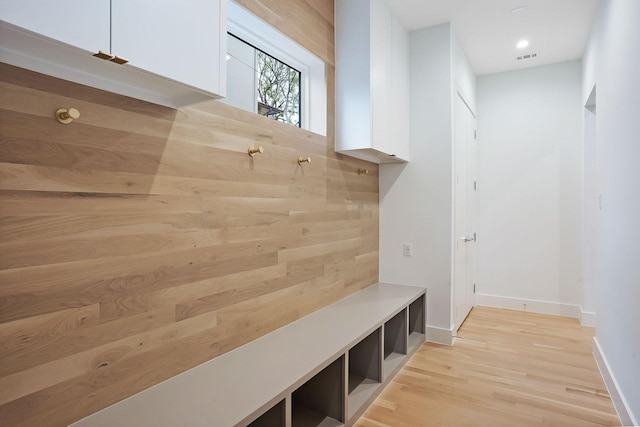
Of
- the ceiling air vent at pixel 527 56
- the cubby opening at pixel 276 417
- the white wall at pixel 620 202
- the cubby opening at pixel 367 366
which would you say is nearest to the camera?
the cubby opening at pixel 276 417

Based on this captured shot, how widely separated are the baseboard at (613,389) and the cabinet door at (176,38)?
7.79ft

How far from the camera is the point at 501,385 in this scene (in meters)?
2.35

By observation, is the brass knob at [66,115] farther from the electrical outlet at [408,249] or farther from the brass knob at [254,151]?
the electrical outlet at [408,249]

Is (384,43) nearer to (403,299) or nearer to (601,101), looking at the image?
(601,101)

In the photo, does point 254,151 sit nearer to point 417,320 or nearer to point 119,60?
point 119,60

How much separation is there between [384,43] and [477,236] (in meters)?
2.58

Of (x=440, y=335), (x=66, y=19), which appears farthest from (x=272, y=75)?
(x=440, y=335)

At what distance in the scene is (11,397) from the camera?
3.38 feet

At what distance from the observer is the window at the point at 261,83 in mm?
1985

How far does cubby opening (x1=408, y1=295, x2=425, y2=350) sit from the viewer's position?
3110mm

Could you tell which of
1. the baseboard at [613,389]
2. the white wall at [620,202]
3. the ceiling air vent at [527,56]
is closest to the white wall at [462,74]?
the ceiling air vent at [527,56]

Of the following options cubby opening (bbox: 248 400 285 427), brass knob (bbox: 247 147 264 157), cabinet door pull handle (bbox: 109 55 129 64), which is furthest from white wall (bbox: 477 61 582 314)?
cabinet door pull handle (bbox: 109 55 129 64)

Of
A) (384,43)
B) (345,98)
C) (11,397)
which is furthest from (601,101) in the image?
(11,397)

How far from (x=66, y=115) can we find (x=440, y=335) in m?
2.97
